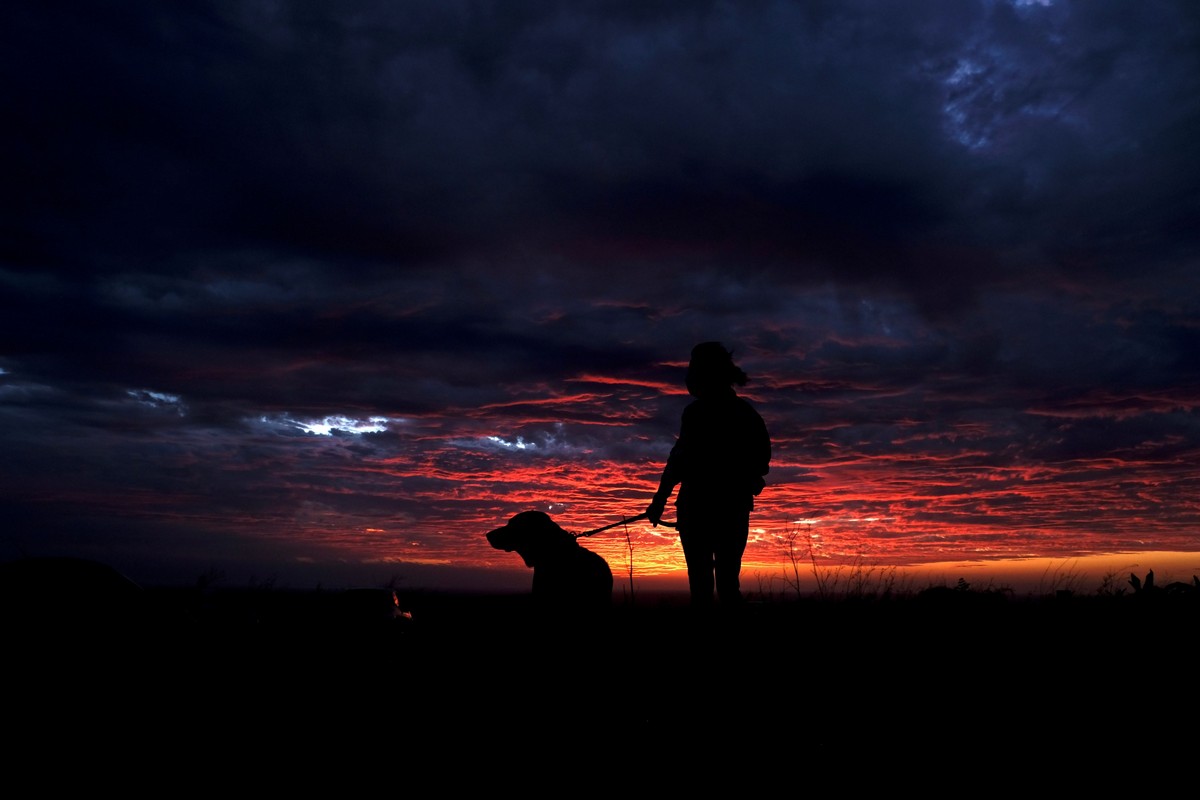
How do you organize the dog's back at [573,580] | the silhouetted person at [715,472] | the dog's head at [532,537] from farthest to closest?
the dog's head at [532,537]
the dog's back at [573,580]
the silhouetted person at [715,472]

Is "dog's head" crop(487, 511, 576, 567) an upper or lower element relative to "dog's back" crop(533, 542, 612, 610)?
upper

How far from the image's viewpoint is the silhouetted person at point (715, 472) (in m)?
6.52

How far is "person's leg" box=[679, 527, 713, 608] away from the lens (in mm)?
6574

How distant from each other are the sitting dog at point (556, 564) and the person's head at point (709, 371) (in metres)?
3.28

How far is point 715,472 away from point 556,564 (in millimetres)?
3291

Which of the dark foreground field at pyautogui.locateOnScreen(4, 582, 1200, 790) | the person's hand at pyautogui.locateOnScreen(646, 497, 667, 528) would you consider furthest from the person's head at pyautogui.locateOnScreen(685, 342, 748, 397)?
the dark foreground field at pyautogui.locateOnScreen(4, 582, 1200, 790)

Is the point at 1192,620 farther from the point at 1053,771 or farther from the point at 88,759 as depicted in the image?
the point at 88,759

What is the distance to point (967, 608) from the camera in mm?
9062

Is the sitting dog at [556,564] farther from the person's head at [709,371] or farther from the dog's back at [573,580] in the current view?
the person's head at [709,371]

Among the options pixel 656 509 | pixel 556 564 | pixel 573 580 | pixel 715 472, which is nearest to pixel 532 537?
pixel 556 564

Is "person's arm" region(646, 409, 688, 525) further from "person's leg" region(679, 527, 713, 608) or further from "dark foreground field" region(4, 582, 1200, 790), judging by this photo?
"dark foreground field" region(4, 582, 1200, 790)

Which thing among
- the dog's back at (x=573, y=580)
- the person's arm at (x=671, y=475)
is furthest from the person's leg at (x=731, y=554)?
the dog's back at (x=573, y=580)

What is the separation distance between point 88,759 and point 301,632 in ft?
12.7

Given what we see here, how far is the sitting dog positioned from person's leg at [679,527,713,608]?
234 centimetres
